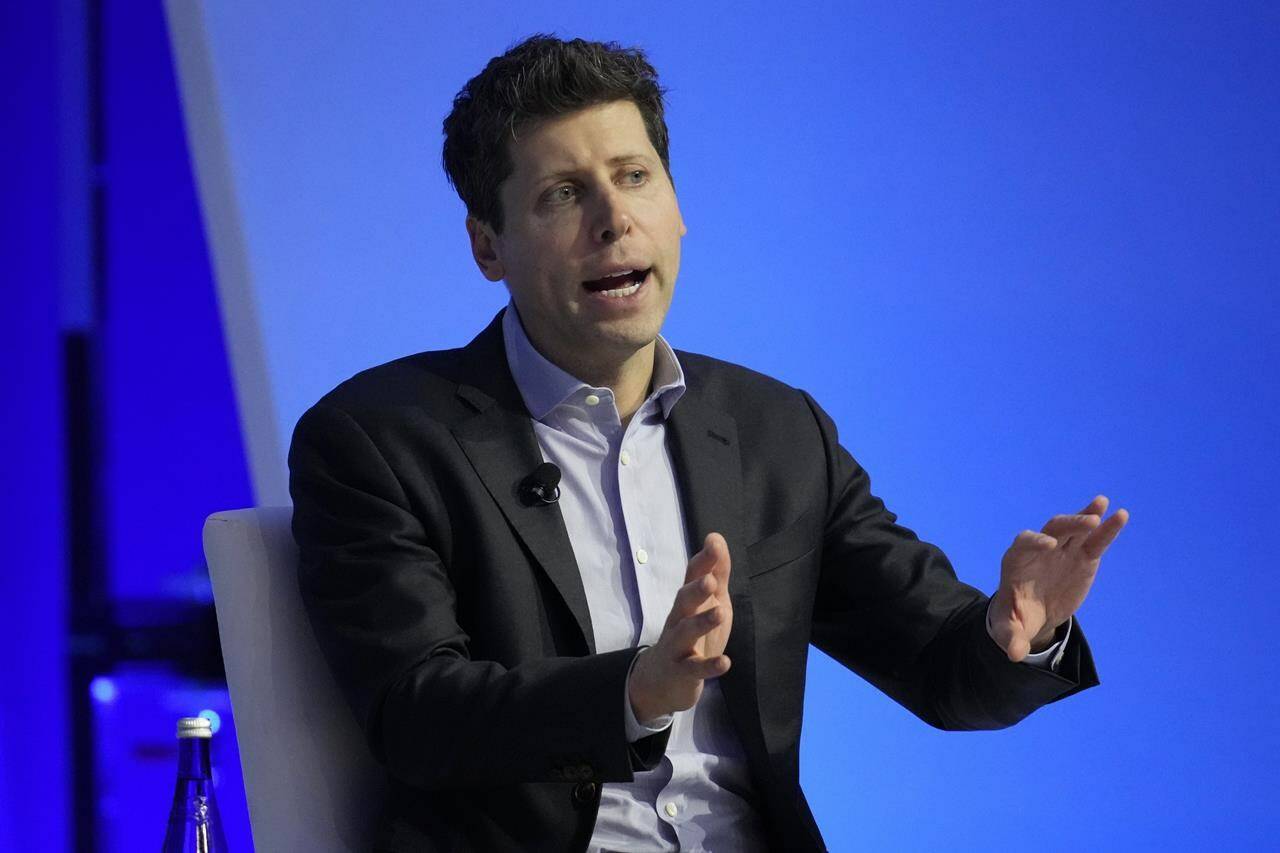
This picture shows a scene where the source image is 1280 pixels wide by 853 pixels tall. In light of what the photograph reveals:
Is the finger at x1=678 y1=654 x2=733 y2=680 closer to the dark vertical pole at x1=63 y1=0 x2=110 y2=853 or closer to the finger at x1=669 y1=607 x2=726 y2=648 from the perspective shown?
the finger at x1=669 y1=607 x2=726 y2=648

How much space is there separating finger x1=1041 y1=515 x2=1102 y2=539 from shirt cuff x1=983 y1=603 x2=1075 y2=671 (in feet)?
0.50

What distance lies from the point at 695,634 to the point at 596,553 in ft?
1.40

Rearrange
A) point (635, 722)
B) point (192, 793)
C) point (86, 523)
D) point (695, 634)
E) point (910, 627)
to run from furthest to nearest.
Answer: point (86, 523), point (910, 627), point (192, 793), point (635, 722), point (695, 634)

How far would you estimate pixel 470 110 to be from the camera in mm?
2014

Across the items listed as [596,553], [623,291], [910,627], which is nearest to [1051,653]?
[910,627]

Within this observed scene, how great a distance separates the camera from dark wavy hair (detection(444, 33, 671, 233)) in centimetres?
193

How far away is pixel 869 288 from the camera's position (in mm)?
3461

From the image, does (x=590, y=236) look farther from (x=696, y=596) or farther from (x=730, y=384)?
(x=696, y=596)

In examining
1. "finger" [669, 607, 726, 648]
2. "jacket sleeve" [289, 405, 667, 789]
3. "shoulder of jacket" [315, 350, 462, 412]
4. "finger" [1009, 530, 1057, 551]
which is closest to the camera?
"finger" [669, 607, 726, 648]

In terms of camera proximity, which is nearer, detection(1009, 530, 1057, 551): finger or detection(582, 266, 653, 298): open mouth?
detection(1009, 530, 1057, 551): finger

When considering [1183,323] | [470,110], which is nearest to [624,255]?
[470,110]

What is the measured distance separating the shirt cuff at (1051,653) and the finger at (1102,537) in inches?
5.2

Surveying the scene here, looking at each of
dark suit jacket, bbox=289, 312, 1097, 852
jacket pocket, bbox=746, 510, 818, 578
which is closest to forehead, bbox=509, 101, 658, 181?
dark suit jacket, bbox=289, 312, 1097, 852

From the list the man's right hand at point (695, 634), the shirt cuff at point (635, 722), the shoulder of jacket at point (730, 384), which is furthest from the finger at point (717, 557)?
the shoulder of jacket at point (730, 384)
